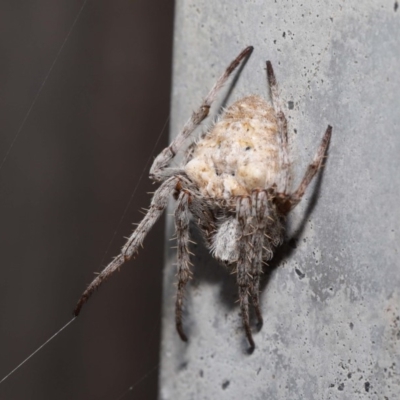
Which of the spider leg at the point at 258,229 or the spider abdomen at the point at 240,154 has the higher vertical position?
the spider abdomen at the point at 240,154

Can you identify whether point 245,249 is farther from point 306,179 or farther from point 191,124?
point 191,124

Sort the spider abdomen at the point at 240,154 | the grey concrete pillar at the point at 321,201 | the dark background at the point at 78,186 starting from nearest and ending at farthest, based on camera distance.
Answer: the grey concrete pillar at the point at 321,201
the spider abdomen at the point at 240,154
the dark background at the point at 78,186

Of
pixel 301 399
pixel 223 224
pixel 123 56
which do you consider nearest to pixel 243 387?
pixel 301 399

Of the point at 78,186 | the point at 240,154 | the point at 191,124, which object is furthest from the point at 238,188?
the point at 78,186

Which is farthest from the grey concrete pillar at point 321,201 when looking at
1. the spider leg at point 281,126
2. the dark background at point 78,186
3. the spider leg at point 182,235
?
the dark background at point 78,186

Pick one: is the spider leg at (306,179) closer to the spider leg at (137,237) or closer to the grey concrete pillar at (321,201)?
the grey concrete pillar at (321,201)

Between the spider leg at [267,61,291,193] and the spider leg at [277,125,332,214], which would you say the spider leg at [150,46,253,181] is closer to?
the spider leg at [267,61,291,193]
